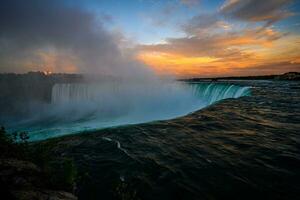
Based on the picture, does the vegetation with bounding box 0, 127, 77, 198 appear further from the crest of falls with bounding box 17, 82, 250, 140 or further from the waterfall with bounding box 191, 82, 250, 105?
the waterfall with bounding box 191, 82, 250, 105

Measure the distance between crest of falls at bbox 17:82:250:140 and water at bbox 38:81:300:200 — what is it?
17.3 meters

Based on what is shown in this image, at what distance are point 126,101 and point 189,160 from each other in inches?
1303

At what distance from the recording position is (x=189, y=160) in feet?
20.0

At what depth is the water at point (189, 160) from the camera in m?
4.50

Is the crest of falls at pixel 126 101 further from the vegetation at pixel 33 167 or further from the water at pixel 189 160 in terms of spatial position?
the vegetation at pixel 33 167

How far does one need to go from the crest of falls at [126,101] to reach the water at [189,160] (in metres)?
17.3

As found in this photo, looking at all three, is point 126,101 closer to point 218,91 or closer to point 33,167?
point 218,91

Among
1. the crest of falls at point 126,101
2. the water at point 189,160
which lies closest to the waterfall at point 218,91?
the crest of falls at point 126,101

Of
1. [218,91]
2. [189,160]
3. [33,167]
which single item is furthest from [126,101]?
[33,167]

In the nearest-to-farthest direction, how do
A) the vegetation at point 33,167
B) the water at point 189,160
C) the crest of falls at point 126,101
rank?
the vegetation at point 33,167
the water at point 189,160
the crest of falls at point 126,101

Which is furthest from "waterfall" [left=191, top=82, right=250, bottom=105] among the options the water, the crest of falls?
the water

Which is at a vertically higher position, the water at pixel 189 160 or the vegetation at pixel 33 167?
the vegetation at pixel 33 167

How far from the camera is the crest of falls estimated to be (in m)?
28.1

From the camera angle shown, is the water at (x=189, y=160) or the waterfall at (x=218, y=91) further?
the waterfall at (x=218, y=91)
